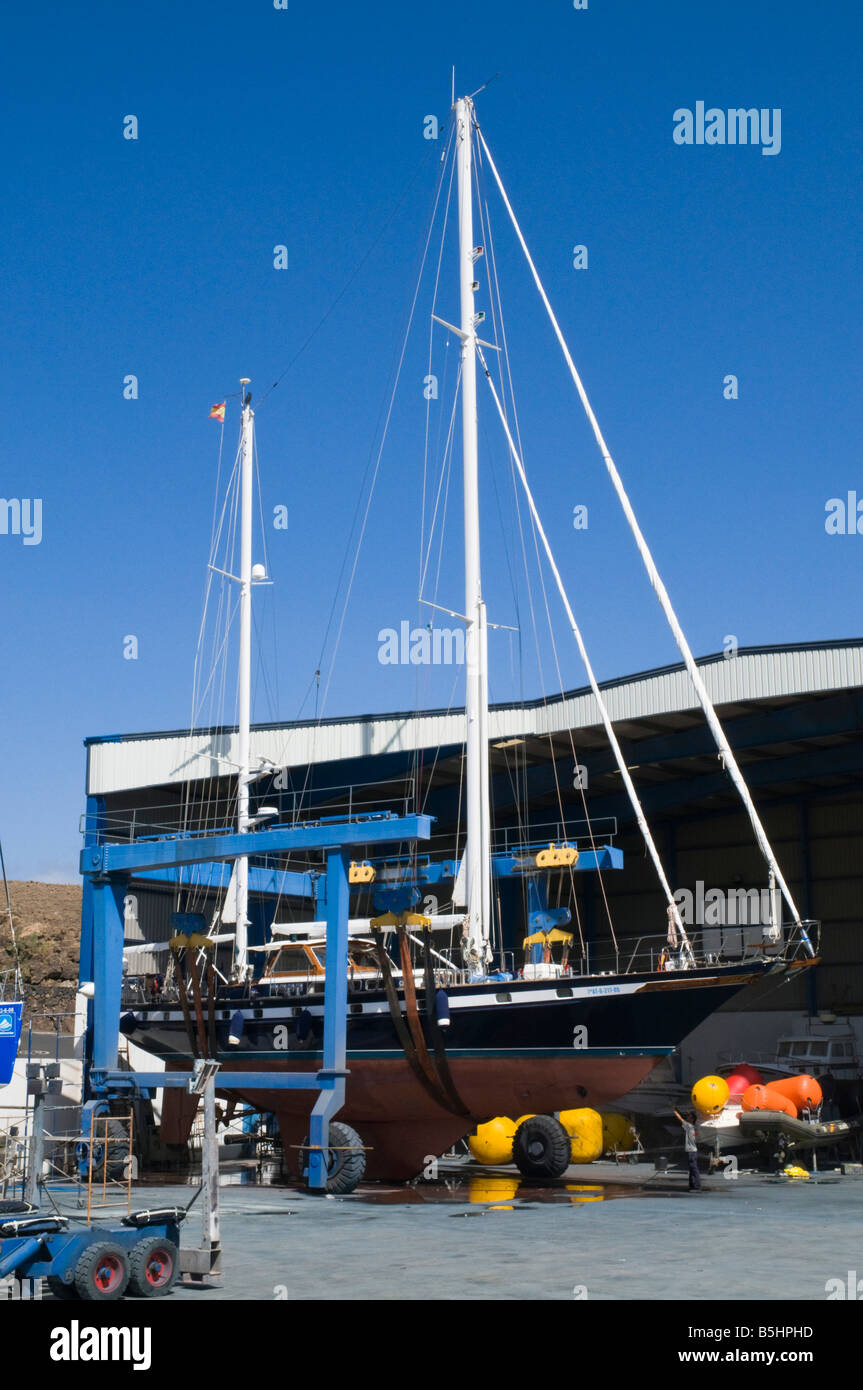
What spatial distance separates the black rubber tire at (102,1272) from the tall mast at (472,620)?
14853 mm

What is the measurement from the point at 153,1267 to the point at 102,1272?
0.69 m

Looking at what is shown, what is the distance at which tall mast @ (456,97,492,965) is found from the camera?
1078 inches

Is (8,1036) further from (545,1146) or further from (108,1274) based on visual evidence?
(545,1146)

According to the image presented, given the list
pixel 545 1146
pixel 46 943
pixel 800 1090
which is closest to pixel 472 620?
pixel 545 1146

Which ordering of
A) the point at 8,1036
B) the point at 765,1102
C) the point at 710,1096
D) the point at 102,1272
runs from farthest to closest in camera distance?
1. the point at 765,1102
2. the point at 710,1096
3. the point at 8,1036
4. the point at 102,1272

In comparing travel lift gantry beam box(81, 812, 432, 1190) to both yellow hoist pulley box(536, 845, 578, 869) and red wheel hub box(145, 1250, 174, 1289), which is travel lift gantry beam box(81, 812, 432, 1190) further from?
red wheel hub box(145, 1250, 174, 1289)

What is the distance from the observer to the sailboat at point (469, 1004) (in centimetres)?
2467

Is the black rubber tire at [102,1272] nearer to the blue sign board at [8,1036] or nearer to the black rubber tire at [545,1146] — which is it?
the blue sign board at [8,1036]

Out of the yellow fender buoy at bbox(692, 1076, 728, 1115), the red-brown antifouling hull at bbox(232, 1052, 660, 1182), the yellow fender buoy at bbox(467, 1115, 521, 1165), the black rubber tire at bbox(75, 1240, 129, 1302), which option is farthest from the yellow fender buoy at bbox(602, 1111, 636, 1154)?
the black rubber tire at bbox(75, 1240, 129, 1302)

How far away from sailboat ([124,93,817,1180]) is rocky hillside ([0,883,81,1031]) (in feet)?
74.7

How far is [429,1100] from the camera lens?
85.8ft
